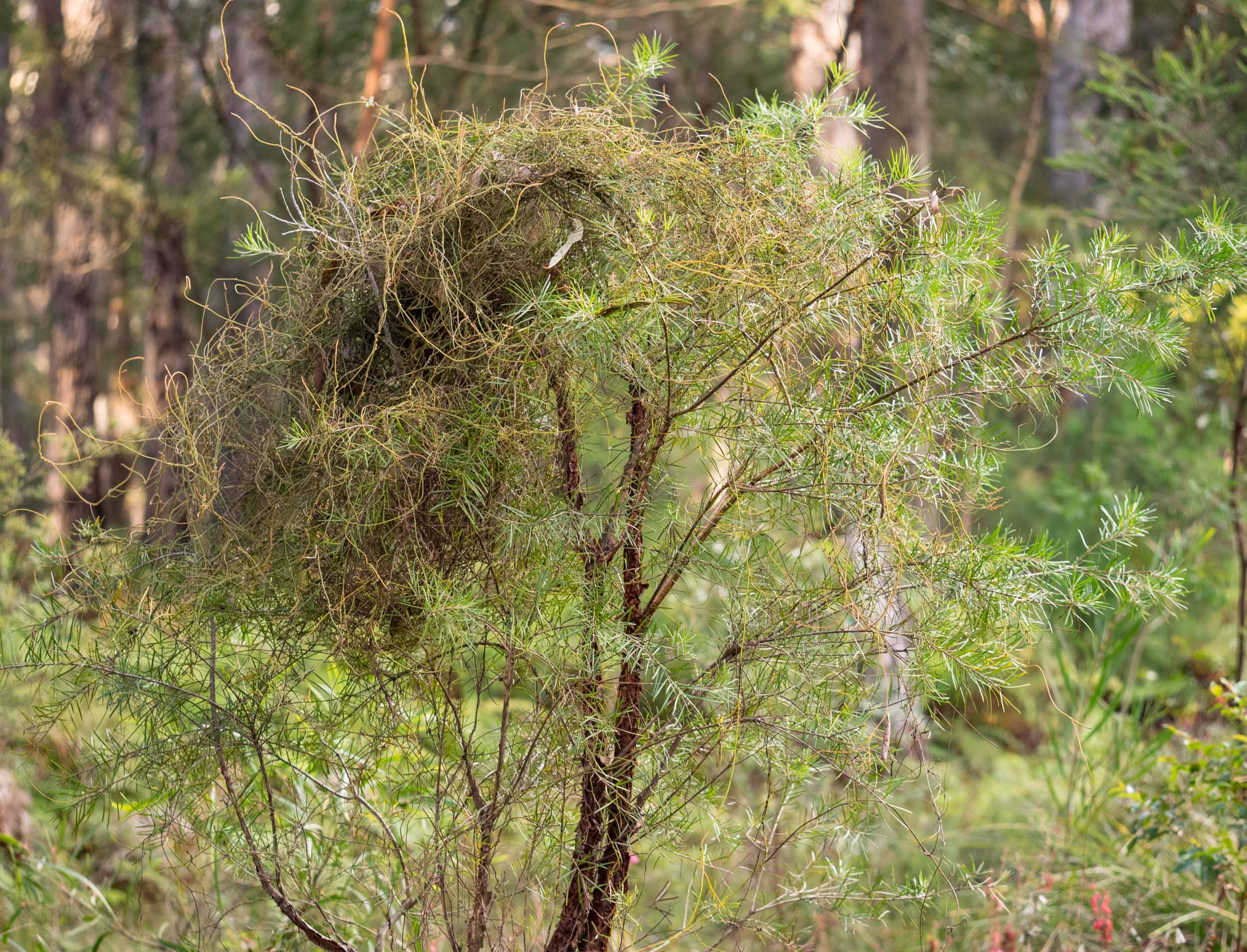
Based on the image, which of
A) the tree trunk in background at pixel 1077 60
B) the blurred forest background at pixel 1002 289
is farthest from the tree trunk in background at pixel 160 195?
the tree trunk in background at pixel 1077 60

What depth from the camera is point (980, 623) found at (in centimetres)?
Answer: 172

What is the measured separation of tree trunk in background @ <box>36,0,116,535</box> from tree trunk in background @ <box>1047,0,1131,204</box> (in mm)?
8654

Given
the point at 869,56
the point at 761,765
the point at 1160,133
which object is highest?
the point at 869,56

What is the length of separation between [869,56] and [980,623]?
18.0 ft

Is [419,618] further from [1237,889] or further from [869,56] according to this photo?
[869,56]

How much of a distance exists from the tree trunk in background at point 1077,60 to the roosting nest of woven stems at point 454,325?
7.75 metres

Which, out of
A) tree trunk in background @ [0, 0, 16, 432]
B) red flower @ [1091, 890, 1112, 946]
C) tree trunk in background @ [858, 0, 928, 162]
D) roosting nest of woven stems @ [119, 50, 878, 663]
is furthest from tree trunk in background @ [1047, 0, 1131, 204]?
tree trunk in background @ [0, 0, 16, 432]

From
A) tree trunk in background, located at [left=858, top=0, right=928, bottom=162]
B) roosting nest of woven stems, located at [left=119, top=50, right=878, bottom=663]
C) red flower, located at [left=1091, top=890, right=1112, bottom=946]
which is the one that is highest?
tree trunk in background, located at [left=858, top=0, right=928, bottom=162]

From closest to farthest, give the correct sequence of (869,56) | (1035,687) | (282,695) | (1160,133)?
(282,695)
(1160,133)
(869,56)
(1035,687)

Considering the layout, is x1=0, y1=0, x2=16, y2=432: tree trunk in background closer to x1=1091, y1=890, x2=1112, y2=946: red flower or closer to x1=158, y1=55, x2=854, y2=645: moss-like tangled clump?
x1=158, y1=55, x2=854, y2=645: moss-like tangled clump

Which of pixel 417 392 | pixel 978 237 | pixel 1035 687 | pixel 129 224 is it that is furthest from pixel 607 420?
pixel 129 224

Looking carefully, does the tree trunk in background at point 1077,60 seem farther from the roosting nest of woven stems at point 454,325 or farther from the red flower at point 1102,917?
the roosting nest of woven stems at point 454,325

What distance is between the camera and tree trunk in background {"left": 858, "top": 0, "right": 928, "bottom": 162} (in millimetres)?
5938

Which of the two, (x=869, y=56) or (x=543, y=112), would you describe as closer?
(x=543, y=112)
